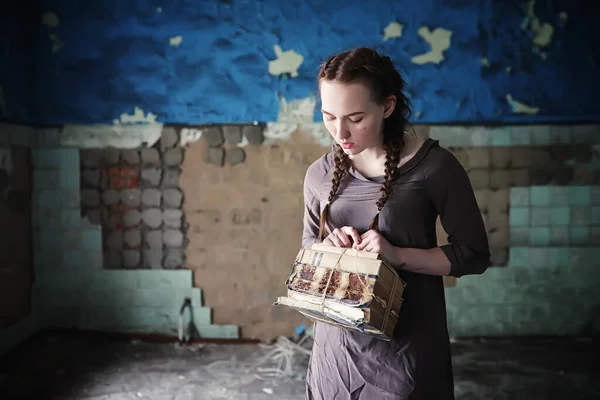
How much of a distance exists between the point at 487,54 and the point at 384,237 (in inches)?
98.4

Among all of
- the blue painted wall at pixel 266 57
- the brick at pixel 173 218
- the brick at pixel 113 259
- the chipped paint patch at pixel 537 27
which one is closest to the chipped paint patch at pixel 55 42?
the blue painted wall at pixel 266 57

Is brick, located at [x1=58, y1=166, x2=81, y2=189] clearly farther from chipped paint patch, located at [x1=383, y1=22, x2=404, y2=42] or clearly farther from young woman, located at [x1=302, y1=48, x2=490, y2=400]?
young woman, located at [x1=302, y1=48, x2=490, y2=400]

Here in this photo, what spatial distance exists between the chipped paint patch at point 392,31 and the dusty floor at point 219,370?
2.10 metres

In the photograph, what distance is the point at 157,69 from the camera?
3215 millimetres

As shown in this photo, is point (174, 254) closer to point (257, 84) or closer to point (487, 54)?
point (257, 84)

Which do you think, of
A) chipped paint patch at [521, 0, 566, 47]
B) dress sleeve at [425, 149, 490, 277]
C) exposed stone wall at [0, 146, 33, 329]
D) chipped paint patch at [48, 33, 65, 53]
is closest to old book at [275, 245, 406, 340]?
dress sleeve at [425, 149, 490, 277]

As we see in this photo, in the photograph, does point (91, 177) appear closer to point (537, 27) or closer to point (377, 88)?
point (377, 88)

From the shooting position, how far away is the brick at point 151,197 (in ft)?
10.7

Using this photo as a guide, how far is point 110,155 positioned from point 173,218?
0.61 m

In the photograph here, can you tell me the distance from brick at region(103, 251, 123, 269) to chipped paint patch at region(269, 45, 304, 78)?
166cm

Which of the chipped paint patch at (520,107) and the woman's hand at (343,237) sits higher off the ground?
the chipped paint patch at (520,107)

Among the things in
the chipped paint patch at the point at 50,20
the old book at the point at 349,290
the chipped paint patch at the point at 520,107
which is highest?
the chipped paint patch at the point at 50,20

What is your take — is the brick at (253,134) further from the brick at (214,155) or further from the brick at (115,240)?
the brick at (115,240)

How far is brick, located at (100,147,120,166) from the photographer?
128 inches
